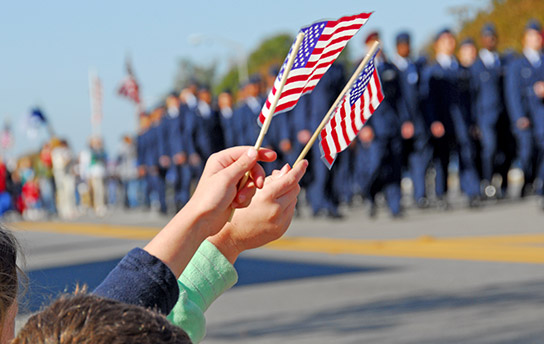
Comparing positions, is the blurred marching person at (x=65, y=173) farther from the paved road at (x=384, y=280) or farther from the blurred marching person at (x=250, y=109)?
the paved road at (x=384, y=280)

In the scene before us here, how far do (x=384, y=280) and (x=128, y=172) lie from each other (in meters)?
23.2

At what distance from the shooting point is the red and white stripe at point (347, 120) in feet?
8.09

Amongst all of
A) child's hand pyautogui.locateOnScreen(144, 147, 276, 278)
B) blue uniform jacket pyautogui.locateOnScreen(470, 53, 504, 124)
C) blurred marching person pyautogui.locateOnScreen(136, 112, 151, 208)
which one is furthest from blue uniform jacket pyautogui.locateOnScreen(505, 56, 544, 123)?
blurred marching person pyautogui.locateOnScreen(136, 112, 151, 208)

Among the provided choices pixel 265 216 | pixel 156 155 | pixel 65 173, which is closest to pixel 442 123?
pixel 156 155

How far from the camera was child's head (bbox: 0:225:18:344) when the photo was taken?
5.57 ft

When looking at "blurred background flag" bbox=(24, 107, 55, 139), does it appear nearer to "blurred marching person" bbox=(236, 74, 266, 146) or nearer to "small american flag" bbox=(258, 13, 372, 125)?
"blurred marching person" bbox=(236, 74, 266, 146)

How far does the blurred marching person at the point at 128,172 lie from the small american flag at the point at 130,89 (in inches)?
46.2

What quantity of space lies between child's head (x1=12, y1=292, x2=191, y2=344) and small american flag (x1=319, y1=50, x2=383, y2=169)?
1.21 metres

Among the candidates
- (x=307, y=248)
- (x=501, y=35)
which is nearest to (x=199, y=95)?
(x=307, y=248)

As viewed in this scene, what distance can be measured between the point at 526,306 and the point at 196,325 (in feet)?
14.3

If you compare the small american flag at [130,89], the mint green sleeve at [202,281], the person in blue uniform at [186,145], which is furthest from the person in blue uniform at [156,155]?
the mint green sleeve at [202,281]

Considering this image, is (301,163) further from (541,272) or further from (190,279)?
(541,272)

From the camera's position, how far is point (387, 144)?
46.4 feet

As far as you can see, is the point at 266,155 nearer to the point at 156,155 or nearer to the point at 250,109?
the point at 250,109
